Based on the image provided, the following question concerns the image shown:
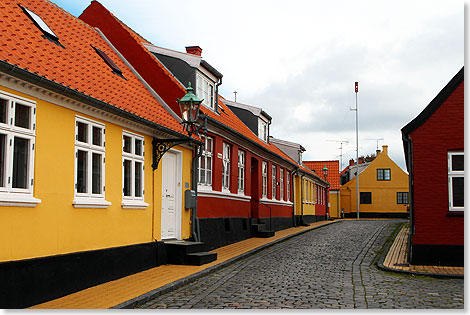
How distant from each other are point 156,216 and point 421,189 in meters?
6.28

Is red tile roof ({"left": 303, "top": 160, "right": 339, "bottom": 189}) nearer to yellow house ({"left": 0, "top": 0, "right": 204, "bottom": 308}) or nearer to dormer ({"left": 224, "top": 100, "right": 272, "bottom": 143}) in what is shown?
dormer ({"left": 224, "top": 100, "right": 272, "bottom": 143})

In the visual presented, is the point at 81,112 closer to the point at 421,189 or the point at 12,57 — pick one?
the point at 12,57

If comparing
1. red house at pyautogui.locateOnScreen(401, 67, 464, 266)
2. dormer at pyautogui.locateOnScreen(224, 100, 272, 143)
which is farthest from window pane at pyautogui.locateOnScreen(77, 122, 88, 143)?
dormer at pyautogui.locateOnScreen(224, 100, 272, 143)

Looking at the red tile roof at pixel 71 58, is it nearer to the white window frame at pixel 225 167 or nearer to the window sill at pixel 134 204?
the window sill at pixel 134 204

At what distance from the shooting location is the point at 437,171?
13.0 m

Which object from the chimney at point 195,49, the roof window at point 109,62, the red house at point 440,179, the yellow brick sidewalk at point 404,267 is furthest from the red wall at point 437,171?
the chimney at point 195,49

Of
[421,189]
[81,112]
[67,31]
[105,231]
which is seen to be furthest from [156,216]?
[421,189]

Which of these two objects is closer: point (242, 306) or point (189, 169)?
point (242, 306)

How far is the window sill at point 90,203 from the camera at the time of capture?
9.13 metres

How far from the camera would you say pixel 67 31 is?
1293 centimetres

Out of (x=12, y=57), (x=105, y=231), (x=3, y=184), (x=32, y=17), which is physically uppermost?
(x=32, y=17)

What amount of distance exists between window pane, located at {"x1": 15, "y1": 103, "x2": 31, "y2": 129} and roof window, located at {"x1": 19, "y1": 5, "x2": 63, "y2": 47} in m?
3.37

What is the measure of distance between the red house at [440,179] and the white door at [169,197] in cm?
586

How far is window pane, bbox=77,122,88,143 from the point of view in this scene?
9.42 meters
